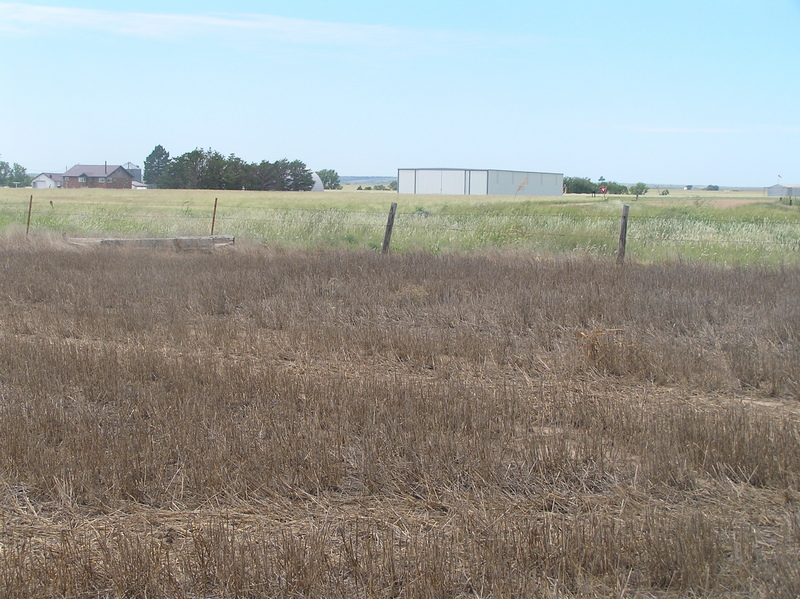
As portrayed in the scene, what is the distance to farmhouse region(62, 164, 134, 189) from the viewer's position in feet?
394

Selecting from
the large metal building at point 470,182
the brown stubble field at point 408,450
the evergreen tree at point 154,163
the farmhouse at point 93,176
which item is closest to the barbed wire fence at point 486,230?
the brown stubble field at point 408,450

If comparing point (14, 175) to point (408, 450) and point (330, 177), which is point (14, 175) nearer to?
point (330, 177)

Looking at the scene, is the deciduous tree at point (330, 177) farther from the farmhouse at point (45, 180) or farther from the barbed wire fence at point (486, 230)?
the barbed wire fence at point (486, 230)

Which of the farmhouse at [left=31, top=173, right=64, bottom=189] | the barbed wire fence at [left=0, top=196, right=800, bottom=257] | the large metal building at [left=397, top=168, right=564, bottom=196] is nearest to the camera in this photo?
the barbed wire fence at [left=0, top=196, right=800, bottom=257]

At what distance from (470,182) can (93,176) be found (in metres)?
65.9

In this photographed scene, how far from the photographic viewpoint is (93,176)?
122 m

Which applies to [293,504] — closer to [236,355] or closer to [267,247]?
[236,355]

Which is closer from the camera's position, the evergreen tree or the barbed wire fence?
the barbed wire fence

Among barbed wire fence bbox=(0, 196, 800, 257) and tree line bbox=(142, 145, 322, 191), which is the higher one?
tree line bbox=(142, 145, 322, 191)

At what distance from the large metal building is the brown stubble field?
82.7m

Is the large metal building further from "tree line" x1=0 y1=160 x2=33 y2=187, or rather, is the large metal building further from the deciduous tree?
"tree line" x1=0 y1=160 x2=33 y2=187

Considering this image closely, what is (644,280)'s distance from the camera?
11164 millimetres

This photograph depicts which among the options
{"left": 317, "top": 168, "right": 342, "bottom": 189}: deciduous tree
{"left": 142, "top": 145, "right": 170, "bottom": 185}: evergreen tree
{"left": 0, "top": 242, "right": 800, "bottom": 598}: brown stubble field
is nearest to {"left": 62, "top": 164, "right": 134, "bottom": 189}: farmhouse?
{"left": 142, "top": 145, "right": 170, "bottom": 185}: evergreen tree

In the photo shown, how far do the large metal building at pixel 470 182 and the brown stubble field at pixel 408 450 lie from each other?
8269 cm
